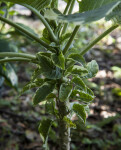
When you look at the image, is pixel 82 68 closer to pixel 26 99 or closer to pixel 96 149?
pixel 96 149

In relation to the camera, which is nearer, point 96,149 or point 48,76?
point 48,76

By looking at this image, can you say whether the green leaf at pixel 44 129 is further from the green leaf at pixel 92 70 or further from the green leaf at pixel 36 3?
the green leaf at pixel 36 3

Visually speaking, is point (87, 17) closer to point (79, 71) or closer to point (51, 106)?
point (79, 71)

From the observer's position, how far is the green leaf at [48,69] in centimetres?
60

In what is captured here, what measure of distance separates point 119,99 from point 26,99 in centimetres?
103

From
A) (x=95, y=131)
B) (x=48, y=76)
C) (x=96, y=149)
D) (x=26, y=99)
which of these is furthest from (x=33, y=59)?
(x=26, y=99)

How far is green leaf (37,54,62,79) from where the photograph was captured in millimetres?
603

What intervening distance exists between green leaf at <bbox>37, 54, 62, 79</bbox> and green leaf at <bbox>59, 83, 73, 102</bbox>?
37mm

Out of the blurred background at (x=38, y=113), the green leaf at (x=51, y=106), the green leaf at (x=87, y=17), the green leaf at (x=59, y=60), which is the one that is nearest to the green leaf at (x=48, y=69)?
the green leaf at (x=59, y=60)

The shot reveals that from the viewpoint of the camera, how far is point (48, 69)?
61 cm

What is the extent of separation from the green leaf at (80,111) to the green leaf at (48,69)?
12 centimetres

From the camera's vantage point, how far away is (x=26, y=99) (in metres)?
2.24

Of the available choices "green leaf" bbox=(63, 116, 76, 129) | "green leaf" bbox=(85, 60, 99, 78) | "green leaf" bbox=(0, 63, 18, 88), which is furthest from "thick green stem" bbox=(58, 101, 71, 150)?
"green leaf" bbox=(0, 63, 18, 88)

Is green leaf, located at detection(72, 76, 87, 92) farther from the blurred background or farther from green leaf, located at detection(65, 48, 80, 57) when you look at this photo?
the blurred background
